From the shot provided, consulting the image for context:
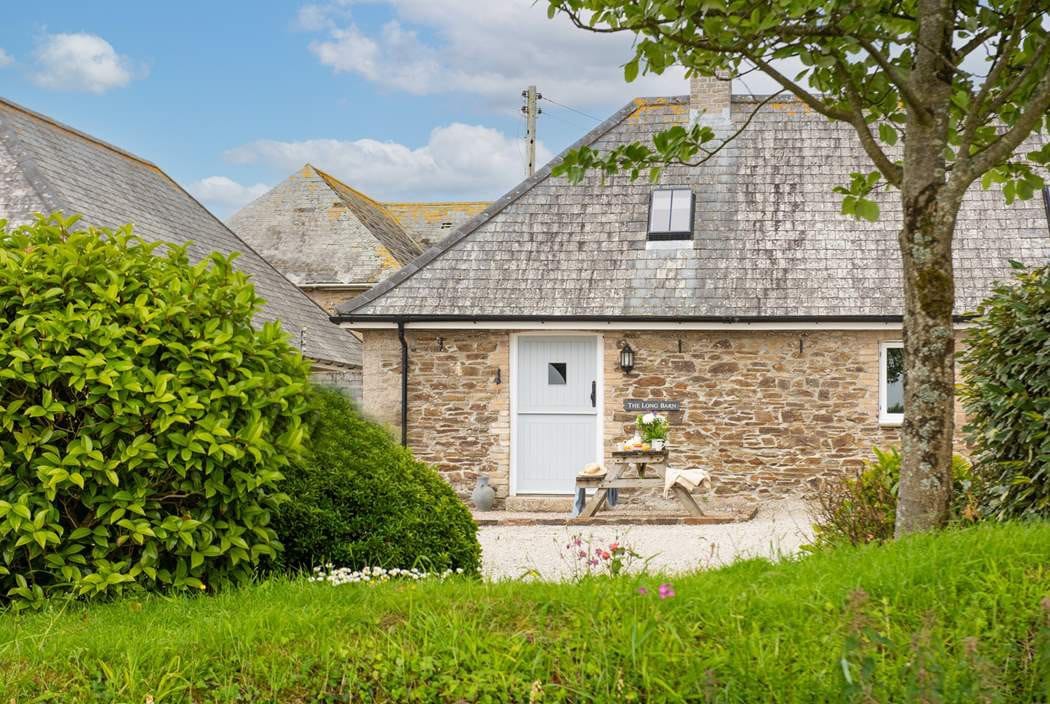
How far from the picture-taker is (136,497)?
5.69 meters

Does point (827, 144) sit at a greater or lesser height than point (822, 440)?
greater

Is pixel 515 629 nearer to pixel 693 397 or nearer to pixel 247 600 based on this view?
pixel 247 600

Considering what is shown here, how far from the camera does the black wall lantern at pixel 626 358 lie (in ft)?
53.5

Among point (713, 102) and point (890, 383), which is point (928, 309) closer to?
point (890, 383)

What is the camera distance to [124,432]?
18.9ft

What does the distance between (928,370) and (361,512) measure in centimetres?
348

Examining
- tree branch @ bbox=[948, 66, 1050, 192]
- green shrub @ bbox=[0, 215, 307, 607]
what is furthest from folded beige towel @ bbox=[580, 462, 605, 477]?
tree branch @ bbox=[948, 66, 1050, 192]

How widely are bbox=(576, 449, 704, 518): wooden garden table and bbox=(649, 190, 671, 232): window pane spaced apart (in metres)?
3.86

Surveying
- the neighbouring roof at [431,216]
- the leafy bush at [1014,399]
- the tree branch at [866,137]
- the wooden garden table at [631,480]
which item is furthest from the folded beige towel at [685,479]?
the neighbouring roof at [431,216]

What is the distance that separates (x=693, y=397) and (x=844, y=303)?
2537 mm

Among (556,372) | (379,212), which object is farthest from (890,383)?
(379,212)

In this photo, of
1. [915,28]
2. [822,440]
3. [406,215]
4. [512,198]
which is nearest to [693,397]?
[822,440]

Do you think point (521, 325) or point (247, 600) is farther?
point (521, 325)

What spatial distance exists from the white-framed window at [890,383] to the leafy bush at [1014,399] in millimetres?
8615
